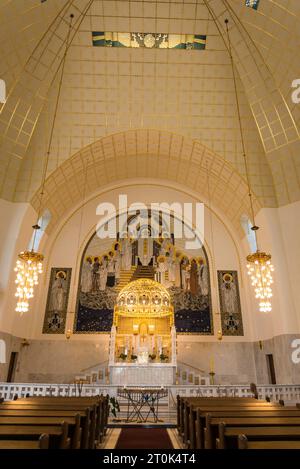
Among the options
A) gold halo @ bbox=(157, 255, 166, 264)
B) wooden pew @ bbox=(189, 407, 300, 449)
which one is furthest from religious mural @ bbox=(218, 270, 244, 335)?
wooden pew @ bbox=(189, 407, 300, 449)

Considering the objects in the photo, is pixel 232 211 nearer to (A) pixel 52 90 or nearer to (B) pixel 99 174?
(B) pixel 99 174

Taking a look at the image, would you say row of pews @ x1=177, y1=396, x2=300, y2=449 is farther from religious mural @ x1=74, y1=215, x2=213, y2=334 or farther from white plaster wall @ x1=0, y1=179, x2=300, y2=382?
religious mural @ x1=74, y1=215, x2=213, y2=334

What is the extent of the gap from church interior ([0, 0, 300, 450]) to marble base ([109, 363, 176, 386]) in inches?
1.6

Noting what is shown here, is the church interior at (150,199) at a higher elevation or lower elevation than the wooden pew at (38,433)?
higher

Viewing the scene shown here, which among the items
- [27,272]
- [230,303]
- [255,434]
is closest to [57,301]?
[27,272]

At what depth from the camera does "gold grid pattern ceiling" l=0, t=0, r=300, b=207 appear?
35.3 feet

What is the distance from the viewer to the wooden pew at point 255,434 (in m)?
2.90

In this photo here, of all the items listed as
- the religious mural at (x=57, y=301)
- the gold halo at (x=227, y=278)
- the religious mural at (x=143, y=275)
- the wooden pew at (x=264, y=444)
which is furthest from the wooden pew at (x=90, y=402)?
the gold halo at (x=227, y=278)

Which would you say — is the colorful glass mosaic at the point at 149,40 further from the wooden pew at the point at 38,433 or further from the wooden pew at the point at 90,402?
the wooden pew at the point at 38,433

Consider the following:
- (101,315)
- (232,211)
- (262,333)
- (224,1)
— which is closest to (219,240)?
(232,211)

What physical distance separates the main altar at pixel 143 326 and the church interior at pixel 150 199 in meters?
0.08

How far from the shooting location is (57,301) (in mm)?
14312

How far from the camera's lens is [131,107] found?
1304 cm
